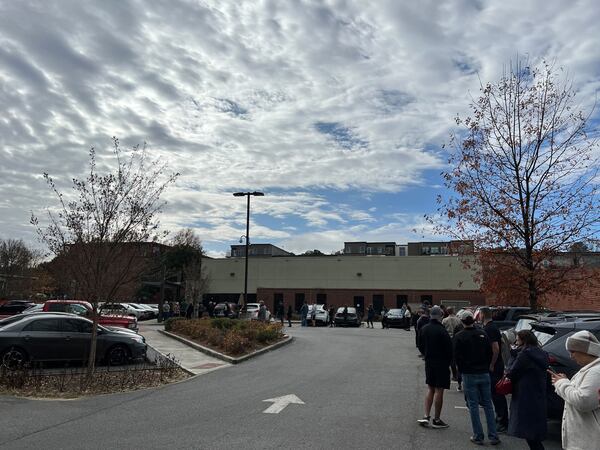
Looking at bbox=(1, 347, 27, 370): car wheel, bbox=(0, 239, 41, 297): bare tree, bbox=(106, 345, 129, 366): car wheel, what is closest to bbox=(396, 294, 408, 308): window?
bbox=(0, 239, 41, 297): bare tree

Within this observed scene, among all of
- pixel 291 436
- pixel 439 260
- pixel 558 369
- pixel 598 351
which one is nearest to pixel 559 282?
pixel 558 369

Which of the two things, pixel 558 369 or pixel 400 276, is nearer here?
pixel 558 369

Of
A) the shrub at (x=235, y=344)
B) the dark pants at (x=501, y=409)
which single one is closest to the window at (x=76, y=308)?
the shrub at (x=235, y=344)

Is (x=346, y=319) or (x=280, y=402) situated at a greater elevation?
(x=346, y=319)

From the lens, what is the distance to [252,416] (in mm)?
8477

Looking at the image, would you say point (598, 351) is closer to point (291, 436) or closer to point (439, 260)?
point (291, 436)

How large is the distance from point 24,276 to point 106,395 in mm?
42928

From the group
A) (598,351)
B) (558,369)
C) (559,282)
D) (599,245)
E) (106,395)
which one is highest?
(599,245)

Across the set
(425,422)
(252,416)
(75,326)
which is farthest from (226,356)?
(425,422)

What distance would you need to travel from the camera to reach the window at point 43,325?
14.0 m

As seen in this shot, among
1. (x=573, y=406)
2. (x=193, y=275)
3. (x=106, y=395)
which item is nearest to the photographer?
(x=573, y=406)

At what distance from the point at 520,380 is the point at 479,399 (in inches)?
74.8

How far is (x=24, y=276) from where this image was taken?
1892 inches

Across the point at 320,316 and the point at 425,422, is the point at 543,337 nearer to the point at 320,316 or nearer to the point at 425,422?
the point at 425,422
